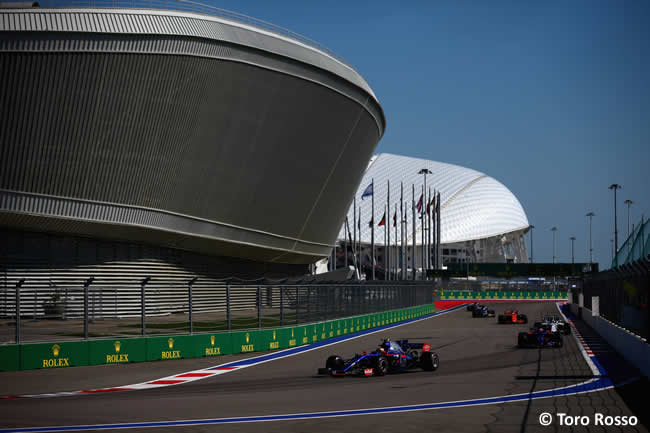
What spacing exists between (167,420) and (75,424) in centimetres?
131

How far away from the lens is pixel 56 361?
832 inches

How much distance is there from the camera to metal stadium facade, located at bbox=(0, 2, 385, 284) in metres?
35.4

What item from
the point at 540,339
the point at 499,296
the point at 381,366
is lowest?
the point at 499,296

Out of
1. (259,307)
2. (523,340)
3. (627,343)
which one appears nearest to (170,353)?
(259,307)

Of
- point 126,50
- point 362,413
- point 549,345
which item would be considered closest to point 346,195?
point 126,50

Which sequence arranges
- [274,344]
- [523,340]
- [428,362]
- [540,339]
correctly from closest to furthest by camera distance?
[428,362], [540,339], [523,340], [274,344]

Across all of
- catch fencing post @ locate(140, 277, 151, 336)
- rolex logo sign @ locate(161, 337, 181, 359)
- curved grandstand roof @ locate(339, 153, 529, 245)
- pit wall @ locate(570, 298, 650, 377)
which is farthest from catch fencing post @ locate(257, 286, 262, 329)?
curved grandstand roof @ locate(339, 153, 529, 245)

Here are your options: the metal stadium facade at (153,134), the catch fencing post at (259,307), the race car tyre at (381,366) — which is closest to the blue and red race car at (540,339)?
the catch fencing post at (259,307)

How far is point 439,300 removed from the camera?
84.8m

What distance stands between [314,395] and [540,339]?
556 inches

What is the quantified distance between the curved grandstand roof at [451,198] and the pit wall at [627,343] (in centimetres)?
11241

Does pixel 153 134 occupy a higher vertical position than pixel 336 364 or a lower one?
higher

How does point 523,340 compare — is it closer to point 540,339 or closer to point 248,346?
point 540,339

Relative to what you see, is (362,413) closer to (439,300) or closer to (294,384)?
(294,384)
